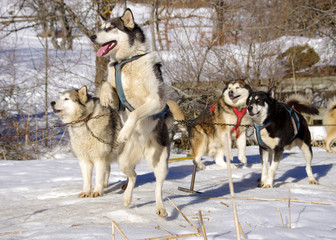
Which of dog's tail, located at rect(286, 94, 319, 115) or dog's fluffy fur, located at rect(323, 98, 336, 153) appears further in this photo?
dog's fluffy fur, located at rect(323, 98, 336, 153)

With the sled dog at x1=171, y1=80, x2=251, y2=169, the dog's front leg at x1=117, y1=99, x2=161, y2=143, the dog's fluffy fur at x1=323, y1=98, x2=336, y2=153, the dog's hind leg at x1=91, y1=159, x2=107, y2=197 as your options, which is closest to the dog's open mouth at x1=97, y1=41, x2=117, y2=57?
the dog's front leg at x1=117, y1=99, x2=161, y2=143

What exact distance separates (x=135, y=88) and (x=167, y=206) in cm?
111

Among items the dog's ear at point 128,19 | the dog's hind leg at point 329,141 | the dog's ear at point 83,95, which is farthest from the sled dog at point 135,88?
the dog's hind leg at point 329,141

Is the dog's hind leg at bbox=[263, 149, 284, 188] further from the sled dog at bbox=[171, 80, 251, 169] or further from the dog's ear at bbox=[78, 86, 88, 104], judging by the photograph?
the dog's ear at bbox=[78, 86, 88, 104]

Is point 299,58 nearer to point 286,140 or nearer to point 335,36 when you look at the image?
point 335,36

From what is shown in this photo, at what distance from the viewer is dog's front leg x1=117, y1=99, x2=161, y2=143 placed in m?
3.07

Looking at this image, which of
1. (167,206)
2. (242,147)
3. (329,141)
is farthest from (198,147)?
(167,206)

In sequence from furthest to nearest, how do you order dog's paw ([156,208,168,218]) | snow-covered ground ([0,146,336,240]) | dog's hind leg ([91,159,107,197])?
1. dog's hind leg ([91,159,107,197])
2. dog's paw ([156,208,168,218])
3. snow-covered ground ([0,146,336,240])

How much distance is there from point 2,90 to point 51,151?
196cm

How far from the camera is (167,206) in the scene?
141 inches

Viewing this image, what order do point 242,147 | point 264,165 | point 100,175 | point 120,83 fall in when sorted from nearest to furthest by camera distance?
point 120,83, point 100,175, point 264,165, point 242,147

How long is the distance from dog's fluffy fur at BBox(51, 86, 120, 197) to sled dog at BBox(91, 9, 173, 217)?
1095mm

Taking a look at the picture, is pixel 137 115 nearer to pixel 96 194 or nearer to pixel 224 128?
pixel 96 194

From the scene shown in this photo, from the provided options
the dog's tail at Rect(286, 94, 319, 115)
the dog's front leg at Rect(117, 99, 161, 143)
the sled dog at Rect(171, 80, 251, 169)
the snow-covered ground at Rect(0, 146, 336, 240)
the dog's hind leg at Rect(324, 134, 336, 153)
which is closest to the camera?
the snow-covered ground at Rect(0, 146, 336, 240)
